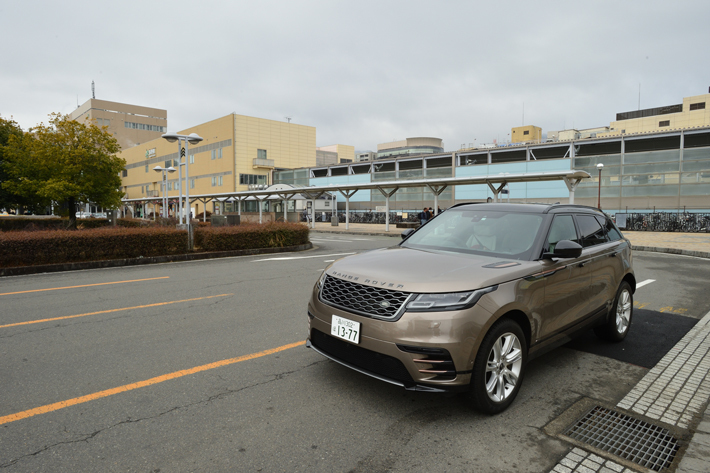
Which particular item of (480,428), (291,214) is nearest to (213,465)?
(480,428)

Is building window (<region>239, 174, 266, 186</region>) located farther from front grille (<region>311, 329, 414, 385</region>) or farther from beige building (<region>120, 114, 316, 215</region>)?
front grille (<region>311, 329, 414, 385</region>)

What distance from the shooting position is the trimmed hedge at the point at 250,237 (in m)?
14.2

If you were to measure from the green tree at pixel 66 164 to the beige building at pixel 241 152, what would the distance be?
119 ft

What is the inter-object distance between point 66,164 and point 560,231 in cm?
2688

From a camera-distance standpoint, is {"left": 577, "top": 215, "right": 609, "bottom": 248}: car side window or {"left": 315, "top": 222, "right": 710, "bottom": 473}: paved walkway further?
{"left": 577, "top": 215, "right": 609, "bottom": 248}: car side window

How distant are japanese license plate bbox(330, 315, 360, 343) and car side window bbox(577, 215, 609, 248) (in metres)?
2.83

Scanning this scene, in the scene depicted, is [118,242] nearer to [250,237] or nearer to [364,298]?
[250,237]

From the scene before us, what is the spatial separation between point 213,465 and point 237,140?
64.4 m

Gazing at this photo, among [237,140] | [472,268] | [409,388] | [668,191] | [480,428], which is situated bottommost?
[480,428]

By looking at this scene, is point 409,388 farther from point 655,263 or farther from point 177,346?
point 655,263

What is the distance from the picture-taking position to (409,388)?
9.49 ft

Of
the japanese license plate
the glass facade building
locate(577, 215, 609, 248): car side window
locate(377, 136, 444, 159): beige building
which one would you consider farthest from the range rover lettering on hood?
locate(377, 136, 444, 159): beige building

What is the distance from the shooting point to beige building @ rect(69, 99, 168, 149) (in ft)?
363

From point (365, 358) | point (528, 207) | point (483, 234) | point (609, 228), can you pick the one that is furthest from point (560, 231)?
point (365, 358)
